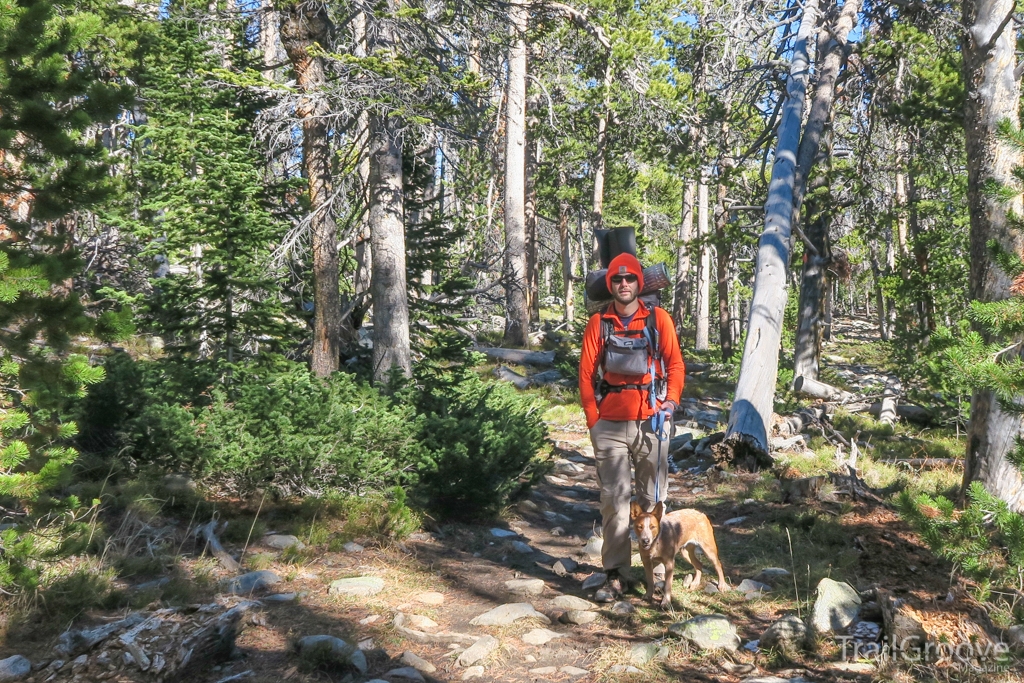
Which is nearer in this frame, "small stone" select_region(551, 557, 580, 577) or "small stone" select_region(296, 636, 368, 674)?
"small stone" select_region(296, 636, 368, 674)

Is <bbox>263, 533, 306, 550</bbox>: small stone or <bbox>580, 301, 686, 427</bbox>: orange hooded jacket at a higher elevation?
<bbox>580, 301, 686, 427</bbox>: orange hooded jacket

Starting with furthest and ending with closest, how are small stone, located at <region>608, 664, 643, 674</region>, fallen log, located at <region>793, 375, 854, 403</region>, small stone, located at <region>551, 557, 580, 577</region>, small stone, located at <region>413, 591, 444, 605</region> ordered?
1. fallen log, located at <region>793, 375, 854, 403</region>
2. small stone, located at <region>551, 557, 580, 577</region>
3. small stone, located at <region>413, 591, 444, 605</region>
4. small stone, located at <region>608, 664, 643, 674</region>

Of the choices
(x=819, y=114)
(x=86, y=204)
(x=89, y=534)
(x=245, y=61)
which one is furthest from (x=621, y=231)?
(x=819, y=114)

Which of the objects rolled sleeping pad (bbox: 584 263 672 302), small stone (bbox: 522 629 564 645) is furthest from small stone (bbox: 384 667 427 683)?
rolled sleeping pad (bbox: 584 263 672 302)

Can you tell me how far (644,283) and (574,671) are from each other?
110 inches

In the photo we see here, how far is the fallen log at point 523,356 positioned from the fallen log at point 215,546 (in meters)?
13.0

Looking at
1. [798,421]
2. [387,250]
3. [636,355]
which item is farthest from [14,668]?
[798,421]

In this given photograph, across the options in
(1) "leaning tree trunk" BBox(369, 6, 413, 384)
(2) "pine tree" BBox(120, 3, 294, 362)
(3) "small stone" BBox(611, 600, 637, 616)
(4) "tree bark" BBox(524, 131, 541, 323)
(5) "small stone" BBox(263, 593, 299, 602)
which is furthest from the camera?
(4) "tree bark" BBox(524, 131, 541, 323)

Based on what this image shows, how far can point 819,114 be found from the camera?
11828 mm

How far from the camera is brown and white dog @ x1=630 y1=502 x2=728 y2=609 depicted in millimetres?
5254

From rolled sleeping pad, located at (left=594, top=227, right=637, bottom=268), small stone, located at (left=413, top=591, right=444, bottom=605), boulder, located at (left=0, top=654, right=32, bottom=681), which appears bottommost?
small stone, located at (left=413, top=591, right=444, bottom=605)

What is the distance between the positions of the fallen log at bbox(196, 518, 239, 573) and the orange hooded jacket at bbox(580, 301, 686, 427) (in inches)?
110

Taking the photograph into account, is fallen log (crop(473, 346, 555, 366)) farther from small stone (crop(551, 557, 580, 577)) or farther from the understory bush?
small stone (crop(551, 557, 580, 577))

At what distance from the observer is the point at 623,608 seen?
5.31 m
